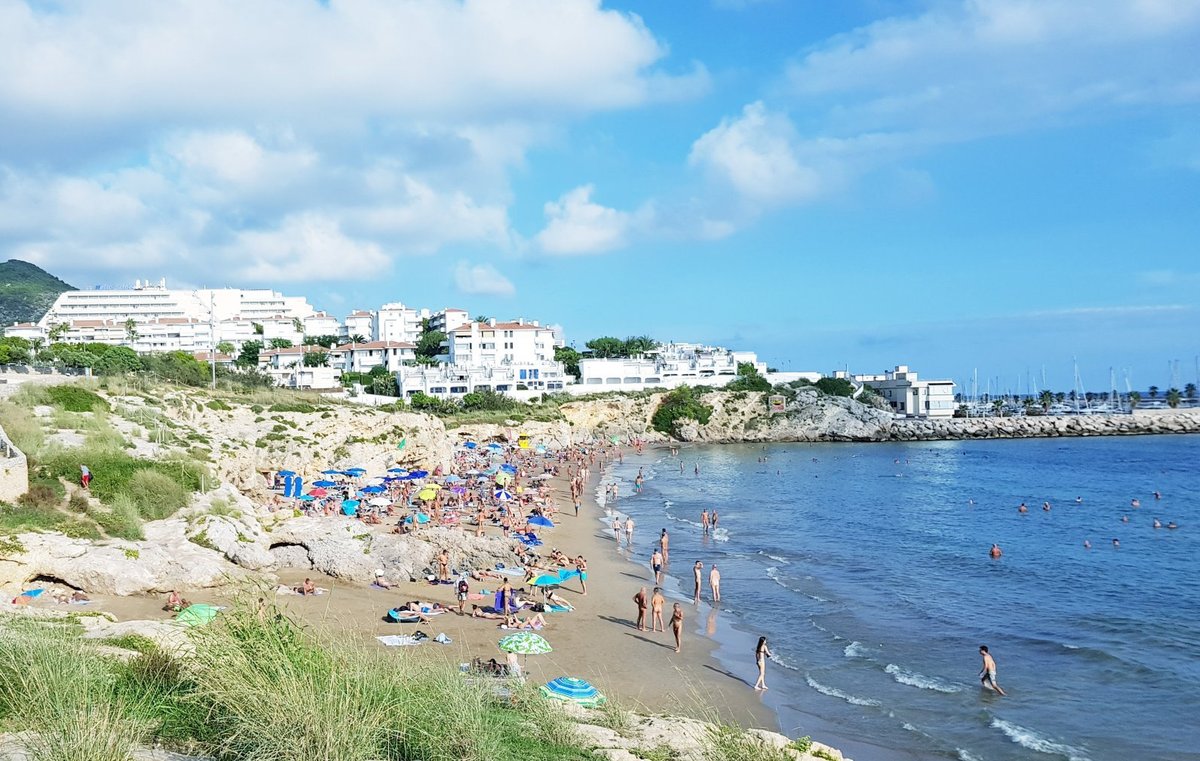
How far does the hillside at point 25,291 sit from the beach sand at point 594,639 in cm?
13957

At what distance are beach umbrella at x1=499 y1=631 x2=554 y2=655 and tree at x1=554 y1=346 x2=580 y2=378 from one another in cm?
7501

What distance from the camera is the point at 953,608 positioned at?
2020 centimetres

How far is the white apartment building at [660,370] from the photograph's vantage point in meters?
86.5

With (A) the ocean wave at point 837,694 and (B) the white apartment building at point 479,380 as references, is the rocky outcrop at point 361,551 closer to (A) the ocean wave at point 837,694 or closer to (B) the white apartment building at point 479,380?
(A) the ocean wave at point 837,694

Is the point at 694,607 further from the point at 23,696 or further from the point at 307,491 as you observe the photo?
the point at 307,491

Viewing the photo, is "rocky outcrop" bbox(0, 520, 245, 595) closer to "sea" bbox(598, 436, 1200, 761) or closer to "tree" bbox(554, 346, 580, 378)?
"sea" bbox(598, 436, 1200, 761)

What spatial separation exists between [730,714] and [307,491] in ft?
78.2

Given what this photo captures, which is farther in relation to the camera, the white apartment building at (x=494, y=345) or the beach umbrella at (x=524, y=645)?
the white apartment building at (x=494, y=345)

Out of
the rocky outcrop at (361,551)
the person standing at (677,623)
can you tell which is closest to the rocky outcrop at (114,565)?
the rocky outcrop at (361,551)

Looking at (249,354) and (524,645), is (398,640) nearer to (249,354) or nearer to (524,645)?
(524,645)

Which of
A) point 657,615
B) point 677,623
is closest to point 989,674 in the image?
point 677,623

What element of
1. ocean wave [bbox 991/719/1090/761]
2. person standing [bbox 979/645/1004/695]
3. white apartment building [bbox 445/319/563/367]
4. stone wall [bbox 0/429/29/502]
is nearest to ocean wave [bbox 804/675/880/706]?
ocean wave [bbox 991/719/1090/761]

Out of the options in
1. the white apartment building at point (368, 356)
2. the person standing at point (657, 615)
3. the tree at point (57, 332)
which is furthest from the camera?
the white apartment building at point (368, 356)

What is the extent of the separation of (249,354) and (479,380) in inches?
1204
